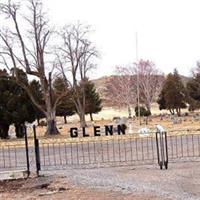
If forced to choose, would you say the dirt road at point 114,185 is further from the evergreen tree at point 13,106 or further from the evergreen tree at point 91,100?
the evergreen tree at point 91,100

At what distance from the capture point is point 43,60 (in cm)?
3462

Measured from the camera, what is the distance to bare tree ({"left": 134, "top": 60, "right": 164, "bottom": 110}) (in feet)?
250

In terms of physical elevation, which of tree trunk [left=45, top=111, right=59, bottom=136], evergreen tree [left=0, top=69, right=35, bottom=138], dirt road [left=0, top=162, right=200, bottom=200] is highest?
evergreen tree [left=0, top=69, right=35, bottom=138]

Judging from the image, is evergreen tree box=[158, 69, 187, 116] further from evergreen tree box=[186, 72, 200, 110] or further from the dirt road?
the dirt road

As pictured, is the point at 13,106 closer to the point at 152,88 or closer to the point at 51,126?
the point at 51,126

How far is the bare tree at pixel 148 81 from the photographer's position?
250 ft

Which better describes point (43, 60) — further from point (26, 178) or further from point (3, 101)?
point (26, 178)

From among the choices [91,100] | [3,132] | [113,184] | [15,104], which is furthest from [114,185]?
[91,100]

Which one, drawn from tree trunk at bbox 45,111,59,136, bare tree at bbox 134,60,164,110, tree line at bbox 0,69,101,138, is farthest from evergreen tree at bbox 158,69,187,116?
tree trunk at bbox 45,111,59,136

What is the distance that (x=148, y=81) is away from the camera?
77.2m

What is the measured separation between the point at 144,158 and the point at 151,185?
198 inches

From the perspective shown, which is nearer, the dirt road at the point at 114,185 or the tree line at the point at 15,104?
the dirt road at the point at 114,185

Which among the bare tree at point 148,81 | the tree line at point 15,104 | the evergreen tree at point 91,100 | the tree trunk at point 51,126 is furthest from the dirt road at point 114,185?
the bare tree at point 148,81

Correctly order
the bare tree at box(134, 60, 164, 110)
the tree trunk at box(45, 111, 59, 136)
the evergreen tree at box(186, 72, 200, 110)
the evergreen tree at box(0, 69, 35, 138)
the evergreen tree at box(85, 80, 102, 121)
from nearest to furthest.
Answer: the evergreen tree at box(0, 69, 35, 138), the tree trunk at box(45, 111, 59, 136), the evergreen tree at box(186, 72, 200, 110), the evergreen tree at box(85, 80, 102, 121), the bare tree at box(134, 60, 164, 110)
